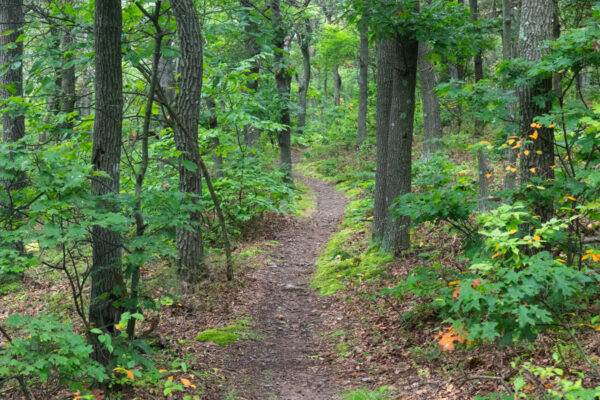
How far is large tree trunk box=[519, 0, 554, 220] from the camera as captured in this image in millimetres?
5102

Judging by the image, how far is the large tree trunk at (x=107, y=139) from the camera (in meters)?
4.74

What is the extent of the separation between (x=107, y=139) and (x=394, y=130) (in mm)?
5511

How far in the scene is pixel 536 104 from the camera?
5.09m

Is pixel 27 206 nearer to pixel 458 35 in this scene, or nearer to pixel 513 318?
pixel 513 318

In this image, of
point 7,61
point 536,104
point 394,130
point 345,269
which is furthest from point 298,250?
point 7,61

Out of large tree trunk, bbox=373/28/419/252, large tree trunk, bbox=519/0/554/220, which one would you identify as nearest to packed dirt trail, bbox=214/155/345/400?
large tree trunk, bbox=373/28/419/252

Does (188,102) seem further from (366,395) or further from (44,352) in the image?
(366,395)

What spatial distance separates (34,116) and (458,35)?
6.52 metres

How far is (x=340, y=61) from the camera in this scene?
2761 centimetres

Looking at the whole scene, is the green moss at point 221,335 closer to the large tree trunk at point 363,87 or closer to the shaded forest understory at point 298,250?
the shaded forest understory at point 298,250

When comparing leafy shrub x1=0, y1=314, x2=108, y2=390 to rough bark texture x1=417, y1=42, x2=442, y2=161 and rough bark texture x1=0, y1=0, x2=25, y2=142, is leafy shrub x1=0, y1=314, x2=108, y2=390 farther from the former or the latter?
rough bark texture x1=417, y1=42, x2=442, y2=161

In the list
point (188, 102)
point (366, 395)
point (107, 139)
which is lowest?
point (366, 395)

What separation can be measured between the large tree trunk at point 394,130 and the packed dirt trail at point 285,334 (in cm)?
199

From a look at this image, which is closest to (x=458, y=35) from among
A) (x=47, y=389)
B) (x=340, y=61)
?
(x=47, y=389)
